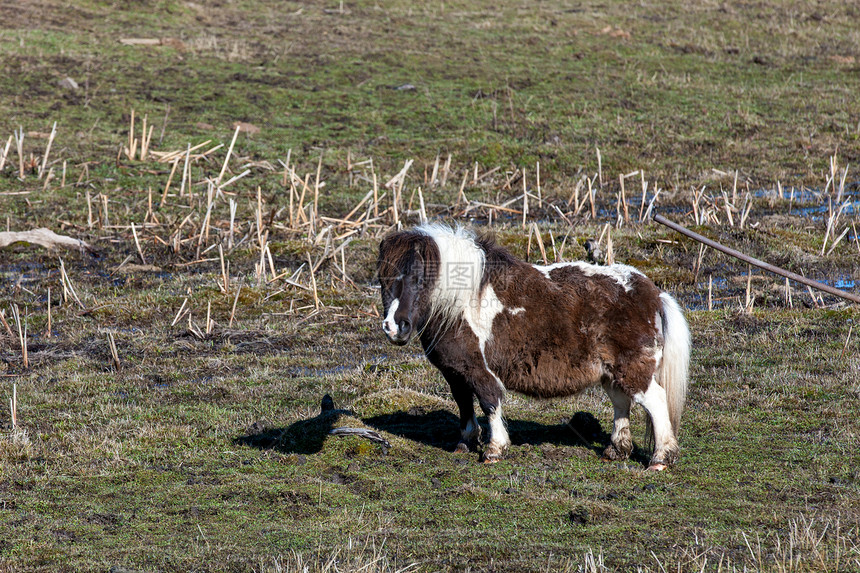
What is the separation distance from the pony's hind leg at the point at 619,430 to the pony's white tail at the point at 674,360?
1.30 feet

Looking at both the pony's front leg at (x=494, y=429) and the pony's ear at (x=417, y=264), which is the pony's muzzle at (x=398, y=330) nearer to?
the pony's ear at (x=417, y=264)

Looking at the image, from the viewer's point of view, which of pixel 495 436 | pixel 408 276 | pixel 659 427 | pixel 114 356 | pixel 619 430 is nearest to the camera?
pixel 408 276

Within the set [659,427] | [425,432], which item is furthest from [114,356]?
[659,427]

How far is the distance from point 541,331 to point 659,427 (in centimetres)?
133

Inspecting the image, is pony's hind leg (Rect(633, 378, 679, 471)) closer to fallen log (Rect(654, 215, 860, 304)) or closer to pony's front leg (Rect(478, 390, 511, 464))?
pony's front leg (Rect(478, 390, 511, 464))

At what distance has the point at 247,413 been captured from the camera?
32.2ft

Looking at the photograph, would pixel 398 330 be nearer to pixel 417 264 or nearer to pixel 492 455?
pixel 417 264

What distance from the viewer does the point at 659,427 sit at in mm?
7746

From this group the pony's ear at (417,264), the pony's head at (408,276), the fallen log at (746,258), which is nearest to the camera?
the fallen log at (746,258)

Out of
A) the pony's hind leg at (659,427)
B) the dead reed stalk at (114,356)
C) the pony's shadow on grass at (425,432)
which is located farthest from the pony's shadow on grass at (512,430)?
the dead reed stalk at (114,356)

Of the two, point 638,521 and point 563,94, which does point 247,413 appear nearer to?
point 638,521

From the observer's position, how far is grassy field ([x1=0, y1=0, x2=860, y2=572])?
667cm

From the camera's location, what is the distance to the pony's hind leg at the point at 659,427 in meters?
7.75

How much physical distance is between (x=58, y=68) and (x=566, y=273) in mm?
24114
